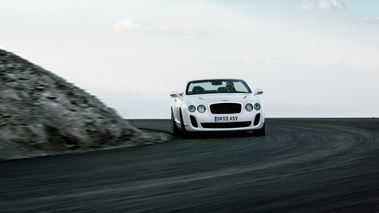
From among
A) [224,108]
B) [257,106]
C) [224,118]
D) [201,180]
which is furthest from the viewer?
[257,106]

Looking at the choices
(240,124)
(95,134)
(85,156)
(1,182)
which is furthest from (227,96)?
(1,182)

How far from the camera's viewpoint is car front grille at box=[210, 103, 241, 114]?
14641 millimetres

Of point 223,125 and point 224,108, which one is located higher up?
point 224,108

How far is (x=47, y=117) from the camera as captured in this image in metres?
13.4

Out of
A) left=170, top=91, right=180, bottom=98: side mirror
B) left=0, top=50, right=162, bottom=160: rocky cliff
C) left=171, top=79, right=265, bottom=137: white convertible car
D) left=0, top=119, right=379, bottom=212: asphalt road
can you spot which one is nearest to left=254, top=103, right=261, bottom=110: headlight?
left=171, top=79, right=265, bottom=137: white convertible car

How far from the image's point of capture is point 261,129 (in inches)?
585

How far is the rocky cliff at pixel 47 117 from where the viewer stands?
12172mm

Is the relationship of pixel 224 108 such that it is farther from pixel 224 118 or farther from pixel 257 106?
pixel 257 106

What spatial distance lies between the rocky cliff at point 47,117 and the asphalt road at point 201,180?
152 centimetres

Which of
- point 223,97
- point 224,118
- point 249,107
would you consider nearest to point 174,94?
point 223,97

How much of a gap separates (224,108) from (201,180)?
7669 mm

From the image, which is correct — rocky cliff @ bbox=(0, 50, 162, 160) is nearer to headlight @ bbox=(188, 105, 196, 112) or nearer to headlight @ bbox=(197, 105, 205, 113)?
headlight @ bbox=(188, 105, 196, 112)

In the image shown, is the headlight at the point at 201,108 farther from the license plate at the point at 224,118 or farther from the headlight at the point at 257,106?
the headlight at the point at 257,106

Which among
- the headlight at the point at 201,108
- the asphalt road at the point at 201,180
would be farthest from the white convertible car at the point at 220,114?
the asphalt road at the point at 201,180
